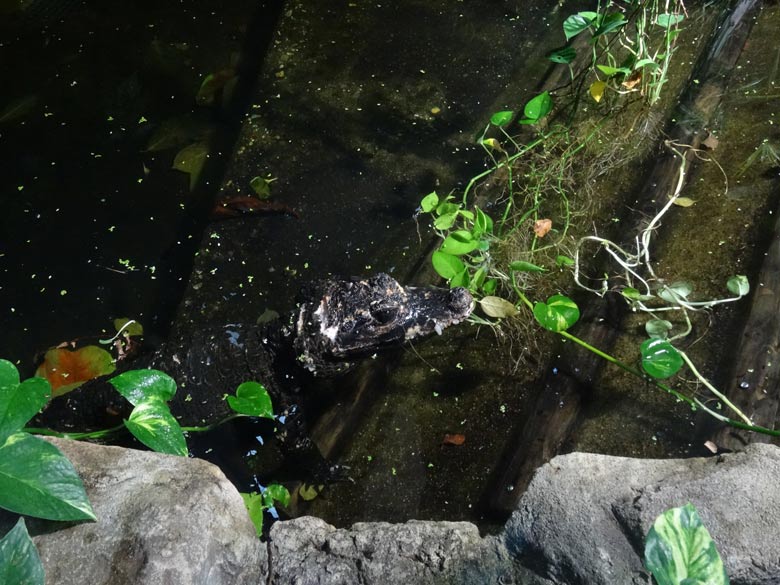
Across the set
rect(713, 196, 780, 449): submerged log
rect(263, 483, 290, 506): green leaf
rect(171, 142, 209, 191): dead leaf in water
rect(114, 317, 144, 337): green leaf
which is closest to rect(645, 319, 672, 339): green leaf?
rect(713, 196, 780, 449): submerged log

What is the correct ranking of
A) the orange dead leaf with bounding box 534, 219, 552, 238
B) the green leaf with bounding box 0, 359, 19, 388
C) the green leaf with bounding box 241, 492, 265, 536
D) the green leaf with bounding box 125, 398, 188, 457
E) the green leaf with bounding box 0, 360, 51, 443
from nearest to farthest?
the green leaf with bounding box 0, 360, 51, 443
the green leaf with bounding box 0, 359, 19, 388
the green leaf with bounding box 125, 398, 188, 457
the green leaf with bounding box 241, 492, 265, 536
the orange dead leaf with bounding box 534, 219, 552, 238

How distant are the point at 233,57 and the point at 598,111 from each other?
240 centimetres

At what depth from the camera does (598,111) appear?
3537 mm

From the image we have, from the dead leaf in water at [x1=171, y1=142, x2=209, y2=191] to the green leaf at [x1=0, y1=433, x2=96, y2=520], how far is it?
241 cm

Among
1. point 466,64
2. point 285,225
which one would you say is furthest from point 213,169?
point 466,64

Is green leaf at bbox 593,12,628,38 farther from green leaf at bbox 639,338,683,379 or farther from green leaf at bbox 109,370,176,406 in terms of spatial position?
green leaf at bbox 109,370,176,406

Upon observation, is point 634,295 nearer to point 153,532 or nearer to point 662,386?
point 662,386

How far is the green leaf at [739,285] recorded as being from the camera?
260cm

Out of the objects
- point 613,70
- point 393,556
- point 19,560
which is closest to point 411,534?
point 393,556

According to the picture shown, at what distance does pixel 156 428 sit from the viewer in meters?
2.00

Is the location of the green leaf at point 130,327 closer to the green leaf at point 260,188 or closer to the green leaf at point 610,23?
the green leaf at point 260,188

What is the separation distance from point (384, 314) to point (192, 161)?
1664mm

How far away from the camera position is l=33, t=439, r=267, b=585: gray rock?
1589mm

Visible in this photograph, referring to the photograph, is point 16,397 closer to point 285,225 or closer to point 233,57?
point 285,225
